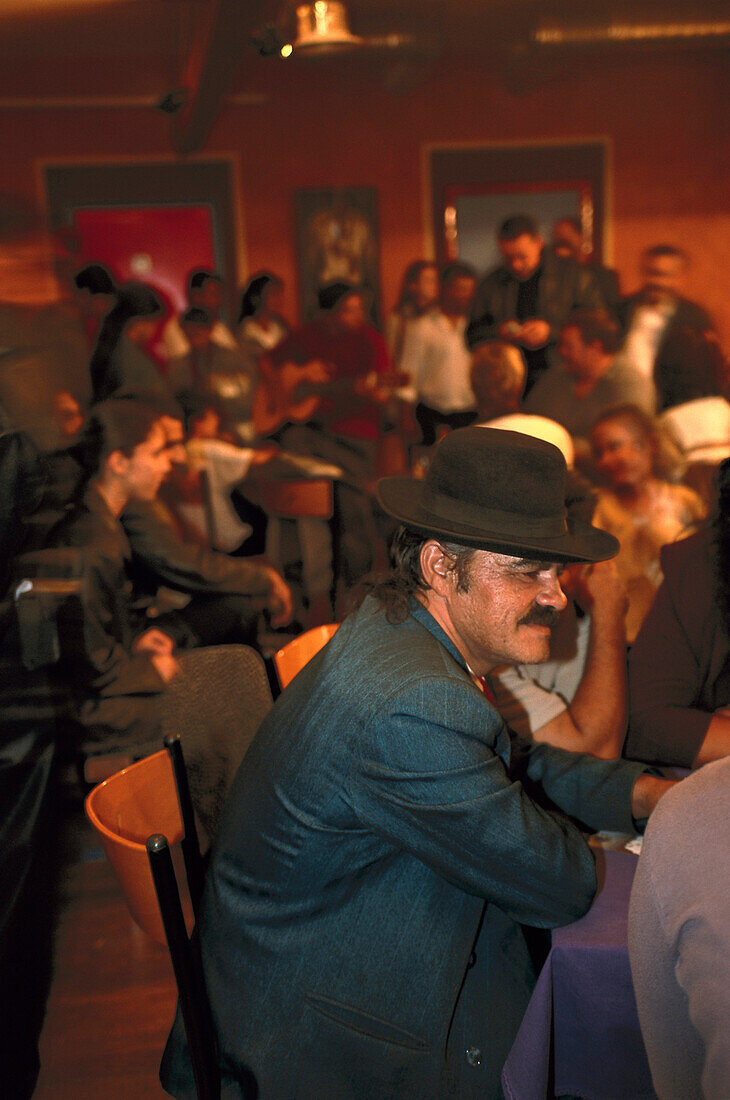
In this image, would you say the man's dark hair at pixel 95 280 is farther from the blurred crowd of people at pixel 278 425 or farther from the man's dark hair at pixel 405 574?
the man's dark hair at pixel 405 574

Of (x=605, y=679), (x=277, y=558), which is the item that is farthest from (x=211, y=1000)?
(x=277, y=558)

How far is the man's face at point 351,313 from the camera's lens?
5316mm

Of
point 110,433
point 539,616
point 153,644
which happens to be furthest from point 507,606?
point 110,433

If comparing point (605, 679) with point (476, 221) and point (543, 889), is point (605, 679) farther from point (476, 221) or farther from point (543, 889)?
point (476, 221)

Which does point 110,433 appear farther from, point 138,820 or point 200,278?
point 200,278

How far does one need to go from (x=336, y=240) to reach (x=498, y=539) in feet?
15.4

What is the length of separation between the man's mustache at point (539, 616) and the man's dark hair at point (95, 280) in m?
4.52

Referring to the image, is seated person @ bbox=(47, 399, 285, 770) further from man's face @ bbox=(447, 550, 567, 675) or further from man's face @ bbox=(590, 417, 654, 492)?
man's face @ bbox=(590, 417, 654, 492)

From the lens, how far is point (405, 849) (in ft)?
3.39

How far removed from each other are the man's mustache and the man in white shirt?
4.02 metres

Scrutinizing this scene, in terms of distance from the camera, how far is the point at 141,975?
7.18 feet

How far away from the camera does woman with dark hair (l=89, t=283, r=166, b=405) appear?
15.5 feet

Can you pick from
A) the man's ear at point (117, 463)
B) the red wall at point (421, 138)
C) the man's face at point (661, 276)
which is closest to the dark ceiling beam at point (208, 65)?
the red wall at point (421, 138)

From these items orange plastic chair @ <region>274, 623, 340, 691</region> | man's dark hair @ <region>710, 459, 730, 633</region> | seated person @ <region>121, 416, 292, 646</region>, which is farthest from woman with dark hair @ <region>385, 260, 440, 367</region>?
man's dark hair @ <region>710, 459, 730, 633</region>
